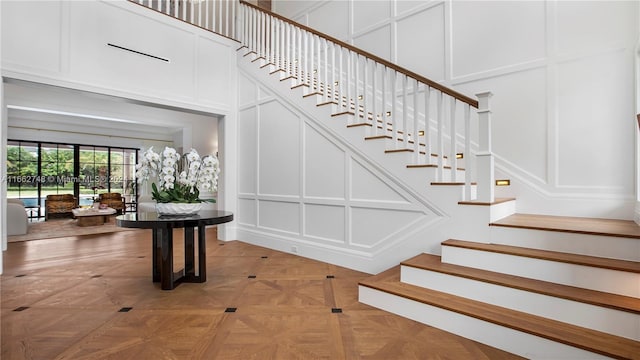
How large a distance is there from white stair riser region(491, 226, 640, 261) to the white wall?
3.25 ft

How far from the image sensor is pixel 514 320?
6.13 feet

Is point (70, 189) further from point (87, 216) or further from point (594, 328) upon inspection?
point (594, 328)

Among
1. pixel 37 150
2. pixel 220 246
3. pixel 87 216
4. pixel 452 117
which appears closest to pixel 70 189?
pixel 37 150

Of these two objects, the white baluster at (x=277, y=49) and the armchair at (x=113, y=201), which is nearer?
the white baluster at (x=277, y=49)

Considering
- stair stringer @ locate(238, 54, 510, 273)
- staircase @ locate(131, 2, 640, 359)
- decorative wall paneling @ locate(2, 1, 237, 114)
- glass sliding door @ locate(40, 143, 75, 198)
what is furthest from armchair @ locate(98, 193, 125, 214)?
staircase @ locate(131, 2, 640, 359)

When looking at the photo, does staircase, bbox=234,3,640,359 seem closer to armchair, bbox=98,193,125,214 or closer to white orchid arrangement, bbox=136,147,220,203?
white orchid arrangement, bbox=136,147,220,203

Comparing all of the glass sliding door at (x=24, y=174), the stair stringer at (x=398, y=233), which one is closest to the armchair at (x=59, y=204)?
the glass sliding door at (x=24, y=174)

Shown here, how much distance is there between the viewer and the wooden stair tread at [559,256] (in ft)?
6.19

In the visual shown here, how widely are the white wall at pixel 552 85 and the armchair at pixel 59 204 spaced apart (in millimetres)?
10424

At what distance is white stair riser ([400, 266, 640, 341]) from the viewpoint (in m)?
1.67

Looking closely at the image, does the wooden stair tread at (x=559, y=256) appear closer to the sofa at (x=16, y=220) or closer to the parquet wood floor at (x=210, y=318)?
the parquet wood floor at (x=210, y=318)

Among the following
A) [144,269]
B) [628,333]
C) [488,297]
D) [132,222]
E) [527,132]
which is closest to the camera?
[628,333]

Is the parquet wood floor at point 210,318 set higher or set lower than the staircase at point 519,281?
lower

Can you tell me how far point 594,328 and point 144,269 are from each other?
4.01m
